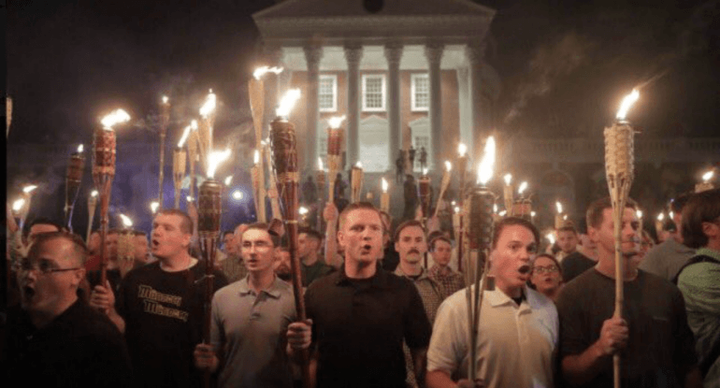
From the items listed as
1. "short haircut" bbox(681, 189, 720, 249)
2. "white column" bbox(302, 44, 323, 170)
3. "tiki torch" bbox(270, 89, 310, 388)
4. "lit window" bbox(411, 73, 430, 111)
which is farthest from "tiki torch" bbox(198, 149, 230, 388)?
"lit window" bbox(411, 73, 430, 111)

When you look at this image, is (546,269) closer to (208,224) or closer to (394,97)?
(208,224)

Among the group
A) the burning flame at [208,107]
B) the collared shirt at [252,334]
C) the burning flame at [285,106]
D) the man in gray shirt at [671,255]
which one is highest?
the burning flame at [208,107]

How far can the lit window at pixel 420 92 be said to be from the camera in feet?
146

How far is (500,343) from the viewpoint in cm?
388

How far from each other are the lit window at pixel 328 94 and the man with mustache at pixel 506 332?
133ft

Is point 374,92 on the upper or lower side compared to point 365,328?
upper

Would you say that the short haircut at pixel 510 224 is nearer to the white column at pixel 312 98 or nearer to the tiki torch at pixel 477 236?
the tiki torch at pixel 477 236

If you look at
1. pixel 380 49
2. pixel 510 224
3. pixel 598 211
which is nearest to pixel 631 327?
pixel 598 211

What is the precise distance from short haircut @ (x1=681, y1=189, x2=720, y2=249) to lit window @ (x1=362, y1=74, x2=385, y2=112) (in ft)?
132

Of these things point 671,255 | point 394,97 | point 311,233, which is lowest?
point 671,255

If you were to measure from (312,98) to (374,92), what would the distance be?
22.2 ft

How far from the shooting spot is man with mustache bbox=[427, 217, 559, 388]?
3850 mm

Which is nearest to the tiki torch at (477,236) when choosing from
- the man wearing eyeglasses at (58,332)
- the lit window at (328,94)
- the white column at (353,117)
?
the man wearing eyeglasses at (58,332)

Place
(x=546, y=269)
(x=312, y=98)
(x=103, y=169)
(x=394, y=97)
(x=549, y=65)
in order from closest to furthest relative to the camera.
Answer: (x=103, y=169)
(x=546, y=269)
(x=312, y=98)
(x=394, y=97)
(x=549, y=65)
